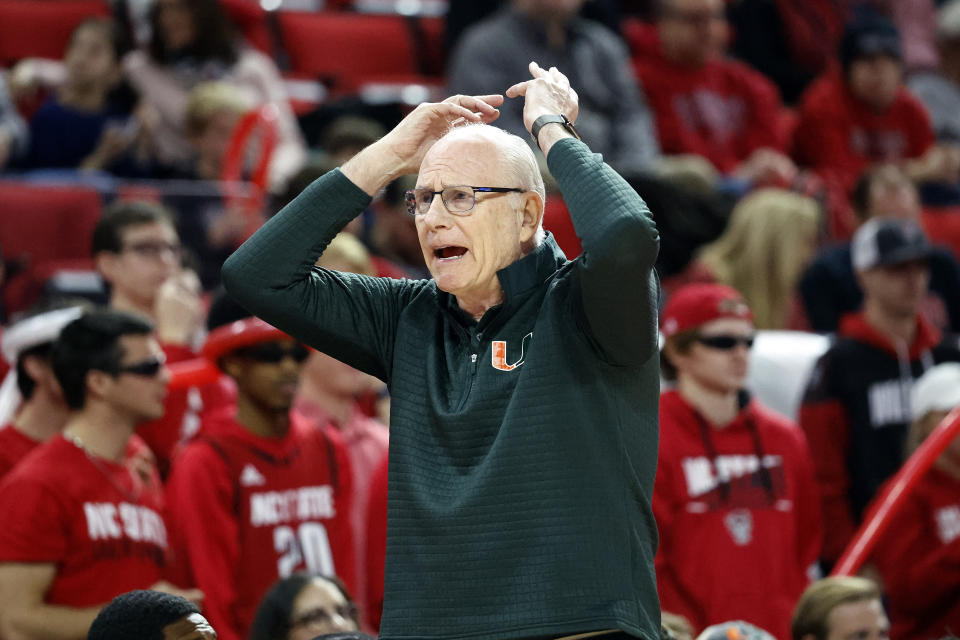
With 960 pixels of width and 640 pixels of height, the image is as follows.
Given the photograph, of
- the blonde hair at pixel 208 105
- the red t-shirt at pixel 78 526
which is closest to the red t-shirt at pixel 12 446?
the red t-shirt at pixel 78 526

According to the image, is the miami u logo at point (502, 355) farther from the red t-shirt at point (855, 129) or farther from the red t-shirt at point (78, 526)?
the red t-shirt at point (855, 129)

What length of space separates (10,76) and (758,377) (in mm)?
4412

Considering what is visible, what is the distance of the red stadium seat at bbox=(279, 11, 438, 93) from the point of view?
995cm

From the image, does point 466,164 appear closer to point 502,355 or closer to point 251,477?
point 502,355

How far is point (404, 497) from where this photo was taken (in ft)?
8.54

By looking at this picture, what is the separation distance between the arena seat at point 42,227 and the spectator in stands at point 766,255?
115 inches

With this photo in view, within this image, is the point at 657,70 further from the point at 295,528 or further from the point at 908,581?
the point at 295,528

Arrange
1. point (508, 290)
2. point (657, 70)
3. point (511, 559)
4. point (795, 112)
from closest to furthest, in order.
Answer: point (511, 559), point (508, 290), point (657, 70), point (795, 112)

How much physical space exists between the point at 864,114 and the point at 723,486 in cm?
499

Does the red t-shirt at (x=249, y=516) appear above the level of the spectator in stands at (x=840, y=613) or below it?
above

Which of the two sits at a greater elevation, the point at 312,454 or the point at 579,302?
the point at 579,302

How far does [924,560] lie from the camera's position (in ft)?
17.9

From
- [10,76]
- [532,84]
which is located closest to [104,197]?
[10,76]

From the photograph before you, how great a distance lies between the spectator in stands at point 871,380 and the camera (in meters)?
6.04
